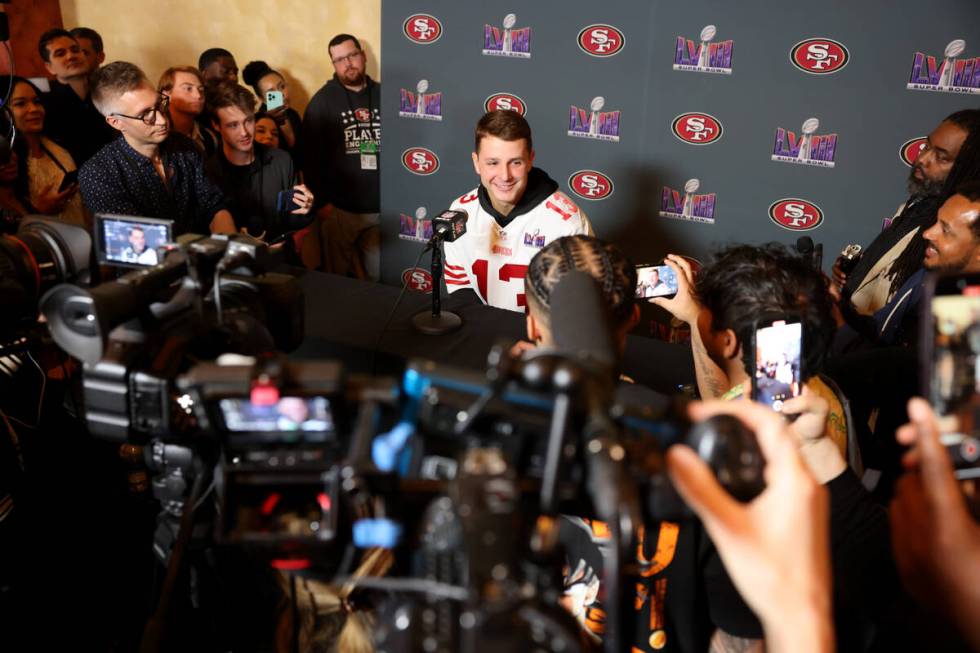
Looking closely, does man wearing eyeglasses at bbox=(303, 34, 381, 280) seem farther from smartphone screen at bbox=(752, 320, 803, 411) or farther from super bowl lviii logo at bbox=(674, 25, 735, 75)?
smartphone screen at bbox=(752, 320, 803, 411)

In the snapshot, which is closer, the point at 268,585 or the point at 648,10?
the point at 268,585

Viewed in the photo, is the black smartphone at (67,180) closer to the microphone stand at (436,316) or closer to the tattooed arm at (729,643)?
the microphone stand at (436,316)

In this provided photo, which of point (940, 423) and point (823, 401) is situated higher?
point (940, 423)

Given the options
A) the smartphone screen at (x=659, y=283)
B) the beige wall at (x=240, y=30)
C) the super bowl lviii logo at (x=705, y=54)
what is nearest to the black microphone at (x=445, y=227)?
the smartphone screen at (x=659, y=283)

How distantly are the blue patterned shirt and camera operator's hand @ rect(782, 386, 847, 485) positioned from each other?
240 centimetres

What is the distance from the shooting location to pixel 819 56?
10.4 feet

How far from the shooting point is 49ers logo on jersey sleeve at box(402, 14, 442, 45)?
3.86 m

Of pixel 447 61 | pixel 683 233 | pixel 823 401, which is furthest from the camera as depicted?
pixel 447 61

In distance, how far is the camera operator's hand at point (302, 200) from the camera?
11.1 ft

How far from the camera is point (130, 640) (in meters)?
1.77

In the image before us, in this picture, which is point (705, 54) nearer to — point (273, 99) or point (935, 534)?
point (273, 99)

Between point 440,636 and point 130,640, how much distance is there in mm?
1569

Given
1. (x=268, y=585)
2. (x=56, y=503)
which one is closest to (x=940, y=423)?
(x=268, y=585)

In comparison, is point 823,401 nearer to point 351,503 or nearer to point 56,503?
point 351,503
